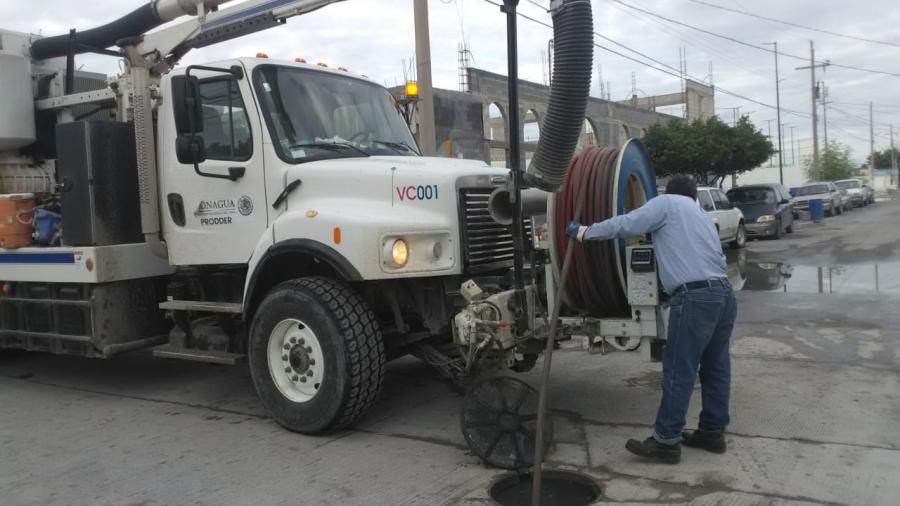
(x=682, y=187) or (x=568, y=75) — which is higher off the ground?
(x=568, y=75)

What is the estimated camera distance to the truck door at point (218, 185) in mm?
5730

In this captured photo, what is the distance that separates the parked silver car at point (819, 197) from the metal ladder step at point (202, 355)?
103 ft

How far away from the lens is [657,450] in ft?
15.2

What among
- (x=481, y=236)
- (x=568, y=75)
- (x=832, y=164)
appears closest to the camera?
(x=568, y=75)

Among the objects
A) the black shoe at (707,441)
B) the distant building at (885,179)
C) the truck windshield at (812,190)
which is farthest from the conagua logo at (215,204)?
the distant building at (885,179)

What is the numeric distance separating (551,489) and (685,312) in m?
1.36

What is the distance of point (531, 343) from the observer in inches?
207

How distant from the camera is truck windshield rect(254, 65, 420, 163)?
5676 millimetres

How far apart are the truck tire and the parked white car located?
14454 millimetres

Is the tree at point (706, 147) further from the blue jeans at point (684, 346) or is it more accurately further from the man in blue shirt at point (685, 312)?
the blue jeans at point (684, 346)

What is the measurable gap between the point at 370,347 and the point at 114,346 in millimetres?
2688

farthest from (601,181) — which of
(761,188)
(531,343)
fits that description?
(761,188)

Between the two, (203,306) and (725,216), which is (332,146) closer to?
(203,306)

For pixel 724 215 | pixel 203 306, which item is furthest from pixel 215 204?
pixel 724 215
